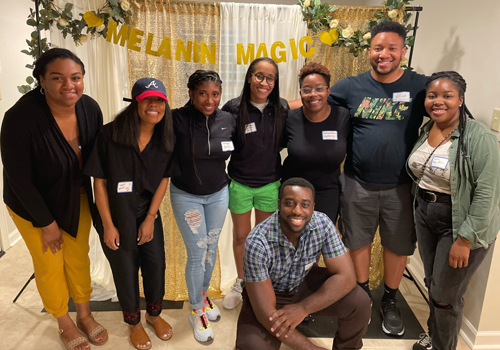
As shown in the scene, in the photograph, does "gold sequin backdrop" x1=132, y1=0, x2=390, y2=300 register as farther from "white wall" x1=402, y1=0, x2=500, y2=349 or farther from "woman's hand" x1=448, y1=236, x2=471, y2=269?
"woman's hand" x1=448, y1=236, x2=471, y2=269

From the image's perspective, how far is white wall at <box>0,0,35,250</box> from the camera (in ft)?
9.90

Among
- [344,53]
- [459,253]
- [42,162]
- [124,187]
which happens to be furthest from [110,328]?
[344,53]

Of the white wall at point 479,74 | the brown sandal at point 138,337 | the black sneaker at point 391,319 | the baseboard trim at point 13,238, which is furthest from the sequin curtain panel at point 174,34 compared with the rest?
the baseboard trim at point 13,238

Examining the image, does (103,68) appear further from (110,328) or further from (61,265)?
(110,328)

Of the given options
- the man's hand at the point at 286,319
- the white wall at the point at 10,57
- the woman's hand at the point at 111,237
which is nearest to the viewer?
the man's hand at the point at 286,319

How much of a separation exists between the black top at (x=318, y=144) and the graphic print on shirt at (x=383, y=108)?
0.39 ft

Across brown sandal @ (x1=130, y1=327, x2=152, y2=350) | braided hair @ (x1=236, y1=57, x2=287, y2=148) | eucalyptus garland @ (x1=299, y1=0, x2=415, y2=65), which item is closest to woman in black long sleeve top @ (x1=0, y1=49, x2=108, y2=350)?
brown sandal @ (x1=130, y1=327, x2=152, y2=350)

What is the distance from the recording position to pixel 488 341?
2.15m

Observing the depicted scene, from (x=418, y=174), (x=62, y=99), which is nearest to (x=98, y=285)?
(x=62, y=99)

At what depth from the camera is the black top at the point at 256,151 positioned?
A: 2078mm

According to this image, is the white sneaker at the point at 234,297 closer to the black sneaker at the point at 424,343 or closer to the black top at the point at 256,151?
the black top at the point at 256,151

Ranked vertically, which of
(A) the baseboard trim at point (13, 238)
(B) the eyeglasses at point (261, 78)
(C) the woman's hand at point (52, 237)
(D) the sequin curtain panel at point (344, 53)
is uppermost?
(D) the sequin curtain panel at point (344, 53)

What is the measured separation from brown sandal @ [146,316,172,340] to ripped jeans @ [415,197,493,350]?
1.53 meters

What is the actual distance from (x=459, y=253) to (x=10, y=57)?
12.0 feet
